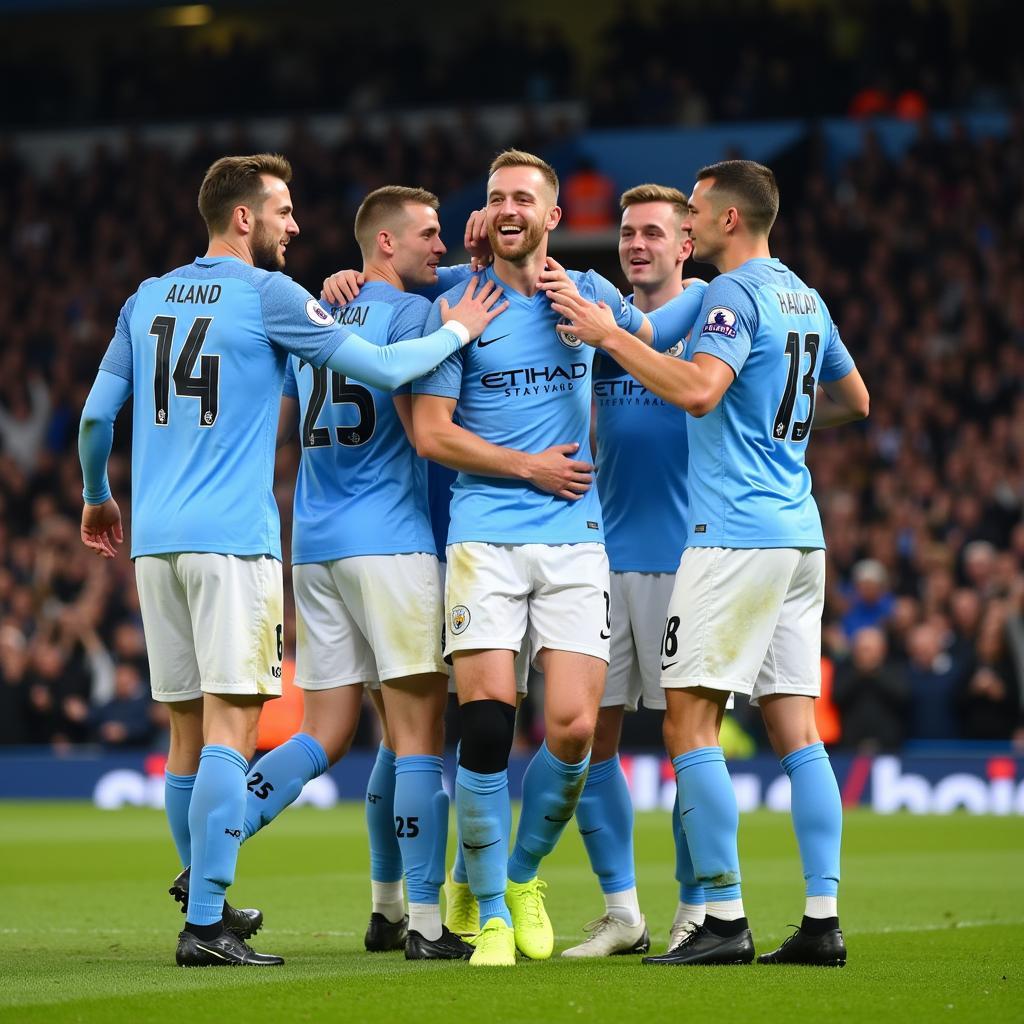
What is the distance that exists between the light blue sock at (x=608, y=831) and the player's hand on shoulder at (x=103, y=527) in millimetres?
2046

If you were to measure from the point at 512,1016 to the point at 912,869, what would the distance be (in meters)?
6.19

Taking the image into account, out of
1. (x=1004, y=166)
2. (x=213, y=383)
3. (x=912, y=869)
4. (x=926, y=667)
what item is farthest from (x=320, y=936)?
(x=1004, y=166)

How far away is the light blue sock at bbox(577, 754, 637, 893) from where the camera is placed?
23.4ft

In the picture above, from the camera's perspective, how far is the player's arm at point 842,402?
7.06 meters

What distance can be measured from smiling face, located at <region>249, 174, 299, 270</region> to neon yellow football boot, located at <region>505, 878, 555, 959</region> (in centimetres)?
242

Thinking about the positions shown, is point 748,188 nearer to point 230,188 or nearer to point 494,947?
point 230,188

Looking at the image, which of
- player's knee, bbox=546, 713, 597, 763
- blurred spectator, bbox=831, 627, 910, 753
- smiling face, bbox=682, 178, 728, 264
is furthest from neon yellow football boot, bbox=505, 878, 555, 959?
blurred spectator, bbox=831, 627, 910, 753

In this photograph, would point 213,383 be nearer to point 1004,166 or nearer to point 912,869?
point 912,869

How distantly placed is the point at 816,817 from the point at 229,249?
9.48ft

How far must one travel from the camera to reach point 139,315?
21.8 ft

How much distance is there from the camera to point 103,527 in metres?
7.14

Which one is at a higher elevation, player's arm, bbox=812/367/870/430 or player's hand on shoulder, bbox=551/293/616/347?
player's hand on shoulder, bbox=551/293/616/347

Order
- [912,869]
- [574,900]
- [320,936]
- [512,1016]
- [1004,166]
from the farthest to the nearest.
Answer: [1004,166] → [912,869] → [574,900] → [320,936] → [512,1016]

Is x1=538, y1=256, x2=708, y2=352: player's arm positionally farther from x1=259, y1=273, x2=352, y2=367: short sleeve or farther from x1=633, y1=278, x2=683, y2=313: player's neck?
x1=259, y1=273, x2=352, y2=367: short sleeve
